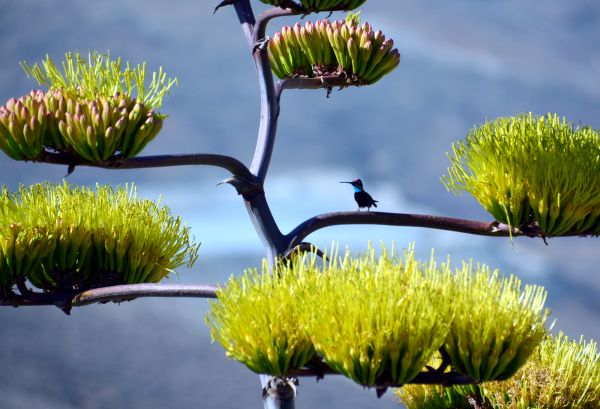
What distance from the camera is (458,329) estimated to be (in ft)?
11.0

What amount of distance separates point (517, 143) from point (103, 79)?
183 centimetres

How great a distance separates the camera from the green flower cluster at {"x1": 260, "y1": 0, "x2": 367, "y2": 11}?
441 cm

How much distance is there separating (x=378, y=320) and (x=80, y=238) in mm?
2197

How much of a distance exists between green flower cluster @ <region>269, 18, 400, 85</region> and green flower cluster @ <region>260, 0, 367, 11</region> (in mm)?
529

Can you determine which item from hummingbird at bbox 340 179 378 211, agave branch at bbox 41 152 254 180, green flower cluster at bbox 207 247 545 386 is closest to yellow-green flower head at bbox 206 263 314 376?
green flower cluster at bbox 207 247 545 386

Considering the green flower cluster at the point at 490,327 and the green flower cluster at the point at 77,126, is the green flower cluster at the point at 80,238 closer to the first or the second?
the green flower cluster at the point at 77,126

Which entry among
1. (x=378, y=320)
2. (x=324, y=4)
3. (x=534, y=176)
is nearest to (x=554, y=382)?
(x=534, y=176)

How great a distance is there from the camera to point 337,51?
5.11 meters

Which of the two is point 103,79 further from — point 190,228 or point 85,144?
point 190,228

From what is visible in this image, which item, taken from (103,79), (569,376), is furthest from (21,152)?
(569,376)

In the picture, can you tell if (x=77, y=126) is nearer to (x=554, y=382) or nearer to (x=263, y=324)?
(x=263, y=324)

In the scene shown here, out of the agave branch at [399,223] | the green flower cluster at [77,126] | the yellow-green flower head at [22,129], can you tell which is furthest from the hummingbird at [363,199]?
the yellow-green flower head at [22,129]

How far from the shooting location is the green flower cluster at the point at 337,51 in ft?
16.7

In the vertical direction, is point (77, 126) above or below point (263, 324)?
above
